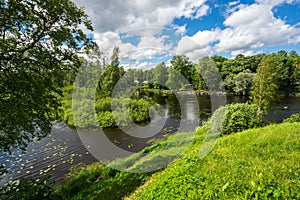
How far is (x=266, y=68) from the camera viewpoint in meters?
18.7

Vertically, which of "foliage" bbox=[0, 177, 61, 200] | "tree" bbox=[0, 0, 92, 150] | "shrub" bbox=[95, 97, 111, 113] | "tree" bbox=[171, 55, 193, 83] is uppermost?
"tree" bbox=[171, 55, 193, 83]

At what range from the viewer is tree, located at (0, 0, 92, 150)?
450 cm

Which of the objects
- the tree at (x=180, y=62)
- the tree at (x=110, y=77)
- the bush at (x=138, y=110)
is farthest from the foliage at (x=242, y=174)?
the tree at (x=110, y=77)

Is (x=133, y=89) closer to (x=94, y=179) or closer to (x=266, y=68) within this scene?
(x=266, y=68)

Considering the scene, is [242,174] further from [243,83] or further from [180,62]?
[243,83]

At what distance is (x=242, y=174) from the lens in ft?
13.5

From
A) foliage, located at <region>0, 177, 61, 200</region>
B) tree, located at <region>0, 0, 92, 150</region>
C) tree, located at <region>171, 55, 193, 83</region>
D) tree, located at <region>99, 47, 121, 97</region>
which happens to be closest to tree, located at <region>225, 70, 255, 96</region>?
tree, located at <region>171, 55, 193, 83</region>

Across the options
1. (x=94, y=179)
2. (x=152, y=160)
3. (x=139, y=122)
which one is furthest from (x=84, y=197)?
(x=139, y=122)

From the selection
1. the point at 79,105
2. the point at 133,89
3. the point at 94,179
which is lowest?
the point at 94,179

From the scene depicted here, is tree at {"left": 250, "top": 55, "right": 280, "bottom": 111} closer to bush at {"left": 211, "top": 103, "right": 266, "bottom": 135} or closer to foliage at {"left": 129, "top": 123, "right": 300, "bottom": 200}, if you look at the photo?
bush at {"left": 211, "top": 103, "right": 266, "bottom": 135}

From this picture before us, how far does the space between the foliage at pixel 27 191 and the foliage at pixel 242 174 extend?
2446 mm

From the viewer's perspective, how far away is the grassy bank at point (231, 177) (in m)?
3.58

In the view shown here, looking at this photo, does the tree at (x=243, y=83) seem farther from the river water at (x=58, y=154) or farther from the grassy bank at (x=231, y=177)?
the grassy bank at (x=231, y=177)

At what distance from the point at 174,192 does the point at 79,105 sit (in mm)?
18163
